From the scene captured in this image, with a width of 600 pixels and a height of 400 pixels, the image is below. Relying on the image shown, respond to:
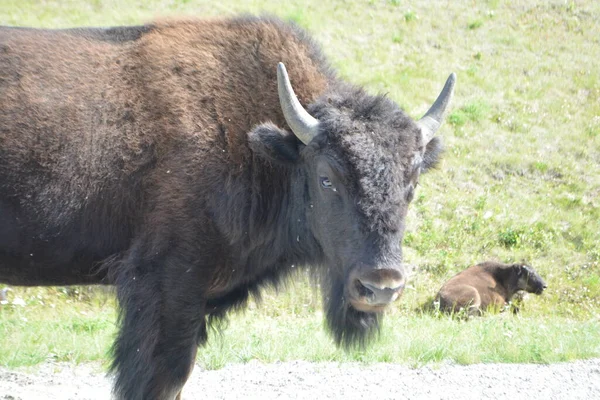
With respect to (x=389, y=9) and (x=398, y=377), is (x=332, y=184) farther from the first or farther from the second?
(x=389, y=9)

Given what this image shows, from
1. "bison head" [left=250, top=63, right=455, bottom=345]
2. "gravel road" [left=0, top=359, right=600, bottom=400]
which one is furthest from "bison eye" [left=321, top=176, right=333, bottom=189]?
"gravel road" [left=0, top=359, right=600, bottom=400]

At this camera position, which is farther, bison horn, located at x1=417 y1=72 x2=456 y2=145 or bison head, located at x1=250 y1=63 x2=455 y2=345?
bison horn, located at x1=417 y1=72 x2=456 y2=145

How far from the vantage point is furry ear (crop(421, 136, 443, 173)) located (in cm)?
560

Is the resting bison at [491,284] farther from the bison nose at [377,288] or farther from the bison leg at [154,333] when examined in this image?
the bison nose at [377,288]

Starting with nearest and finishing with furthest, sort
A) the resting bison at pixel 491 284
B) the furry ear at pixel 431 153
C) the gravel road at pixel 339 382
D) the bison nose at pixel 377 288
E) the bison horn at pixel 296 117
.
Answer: the bison nose at pixel 377 288
the bison horn at pixel 296 117
the furry ear at pixel 431 153
the gravel road at pixel 339 382
the resting bison at pixel 491 284

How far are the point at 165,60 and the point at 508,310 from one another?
9.18 m

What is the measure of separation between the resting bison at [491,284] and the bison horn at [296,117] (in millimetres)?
7451

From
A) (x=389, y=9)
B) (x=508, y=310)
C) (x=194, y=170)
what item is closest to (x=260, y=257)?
(x=194, y=170)

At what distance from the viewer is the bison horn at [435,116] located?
5.44 m

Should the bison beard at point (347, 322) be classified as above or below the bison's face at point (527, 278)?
above

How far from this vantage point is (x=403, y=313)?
11.8 m

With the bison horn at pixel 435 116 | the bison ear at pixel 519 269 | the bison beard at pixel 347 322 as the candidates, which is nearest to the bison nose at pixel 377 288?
the bison beard at pixel 347 322

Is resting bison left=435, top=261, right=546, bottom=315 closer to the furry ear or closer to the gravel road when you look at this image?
the gravel road

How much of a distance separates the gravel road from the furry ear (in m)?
1.98
